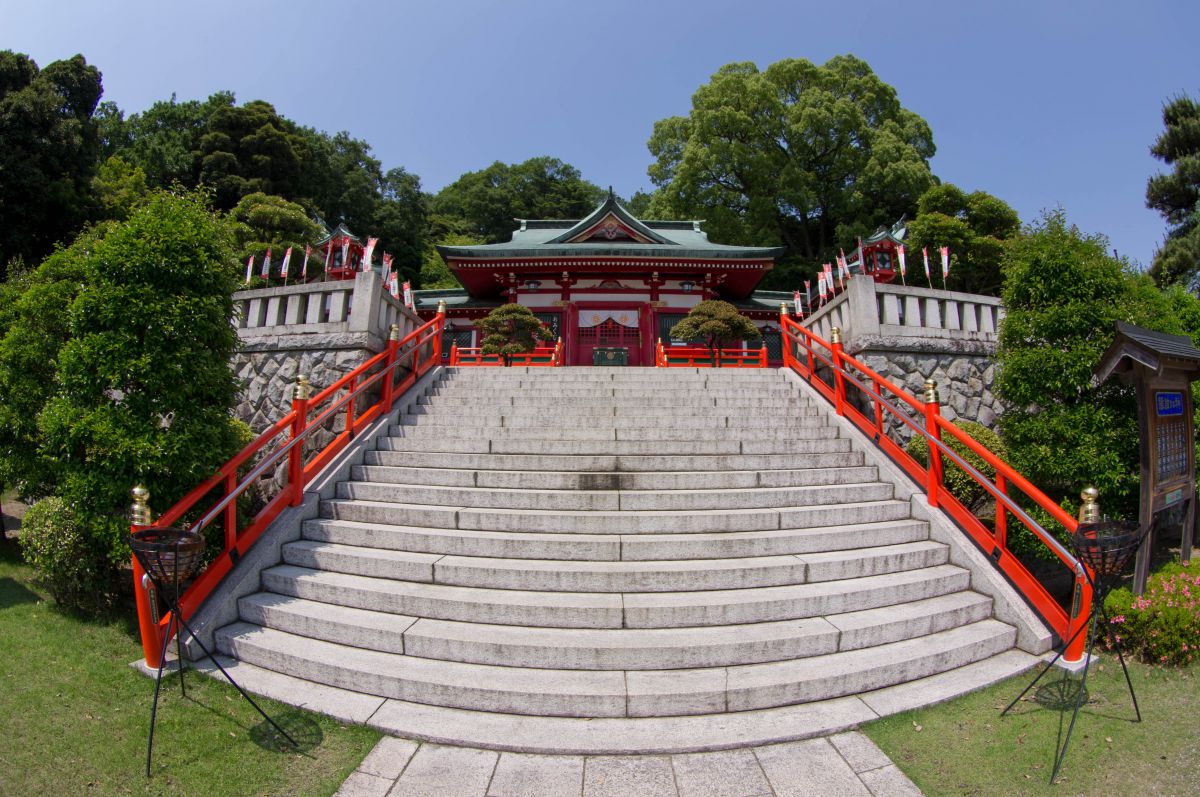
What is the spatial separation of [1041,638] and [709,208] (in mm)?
27961

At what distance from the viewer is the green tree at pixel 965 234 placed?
20438 mm

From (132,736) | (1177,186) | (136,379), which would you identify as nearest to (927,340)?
(136,379)

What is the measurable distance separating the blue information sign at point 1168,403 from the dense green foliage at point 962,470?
137 centimetres

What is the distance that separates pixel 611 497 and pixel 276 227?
2548 cm

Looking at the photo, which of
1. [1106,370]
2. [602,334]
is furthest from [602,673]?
[602,334]

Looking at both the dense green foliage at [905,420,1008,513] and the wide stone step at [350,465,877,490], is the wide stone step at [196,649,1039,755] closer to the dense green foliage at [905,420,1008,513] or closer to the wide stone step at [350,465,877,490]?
the wide stone step at [350,465,877,490]

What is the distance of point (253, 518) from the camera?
5277 mm

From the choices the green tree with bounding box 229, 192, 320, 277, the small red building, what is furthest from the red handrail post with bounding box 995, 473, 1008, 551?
the green tree with bounding box 229, 192, 320, 277

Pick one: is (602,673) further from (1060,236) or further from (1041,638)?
(1060,236)

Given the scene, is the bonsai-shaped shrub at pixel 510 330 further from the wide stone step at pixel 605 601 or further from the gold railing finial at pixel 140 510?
the gold railing finial at pixel 140 510

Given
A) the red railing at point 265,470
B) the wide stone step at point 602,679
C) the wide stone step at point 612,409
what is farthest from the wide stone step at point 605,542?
the wide stone step at point 612,409

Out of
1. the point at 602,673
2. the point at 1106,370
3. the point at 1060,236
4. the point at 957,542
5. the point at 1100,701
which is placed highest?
the point at 1060,236

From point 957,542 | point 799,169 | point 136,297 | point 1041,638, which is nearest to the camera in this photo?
point 1041,638

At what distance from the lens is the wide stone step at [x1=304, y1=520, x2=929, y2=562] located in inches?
184
